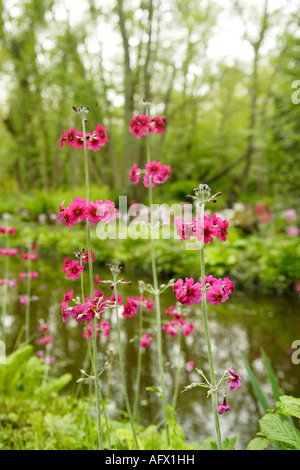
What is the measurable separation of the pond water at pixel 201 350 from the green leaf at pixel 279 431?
640mm

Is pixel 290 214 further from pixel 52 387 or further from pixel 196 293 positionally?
pixel 196 293

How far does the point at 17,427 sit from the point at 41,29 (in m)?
13.8

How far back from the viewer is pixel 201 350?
3.41 meters

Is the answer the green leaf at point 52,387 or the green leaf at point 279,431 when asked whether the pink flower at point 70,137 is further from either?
the green leaf at point 52,387

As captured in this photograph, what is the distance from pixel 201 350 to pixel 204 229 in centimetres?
259

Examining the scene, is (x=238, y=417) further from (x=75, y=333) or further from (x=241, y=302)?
(x=241, y=302)

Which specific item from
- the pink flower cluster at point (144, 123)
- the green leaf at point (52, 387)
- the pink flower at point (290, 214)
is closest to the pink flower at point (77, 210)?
the pink flower cluster at point (144, 123)

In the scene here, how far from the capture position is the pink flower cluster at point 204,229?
1.07 m

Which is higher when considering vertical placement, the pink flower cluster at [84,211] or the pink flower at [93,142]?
the pink flower at [93,142]

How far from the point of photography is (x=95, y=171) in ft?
37.3

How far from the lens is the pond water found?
95.4 inches

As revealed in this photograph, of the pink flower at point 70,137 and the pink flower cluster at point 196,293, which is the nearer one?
the pink flower cluster at point 196,293

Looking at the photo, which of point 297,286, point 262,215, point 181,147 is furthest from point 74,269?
point 181,147
